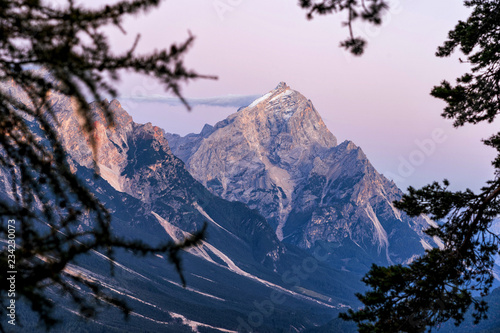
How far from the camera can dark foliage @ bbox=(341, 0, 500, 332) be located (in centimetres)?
2075

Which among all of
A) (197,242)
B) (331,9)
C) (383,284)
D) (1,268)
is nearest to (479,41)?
(383,284)

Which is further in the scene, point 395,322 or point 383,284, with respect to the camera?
point 383,284

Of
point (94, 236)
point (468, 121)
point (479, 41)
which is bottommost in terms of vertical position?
point (94, 236)

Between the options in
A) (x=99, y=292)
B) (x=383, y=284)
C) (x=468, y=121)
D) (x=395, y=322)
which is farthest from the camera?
(x=468, y=121)

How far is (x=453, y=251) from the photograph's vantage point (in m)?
20.9

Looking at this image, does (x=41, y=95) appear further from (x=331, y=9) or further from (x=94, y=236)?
(x=331, y=9)

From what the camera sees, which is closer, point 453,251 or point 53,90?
point 53,90

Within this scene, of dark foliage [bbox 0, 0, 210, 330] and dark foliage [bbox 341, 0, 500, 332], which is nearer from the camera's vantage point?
dark foliage [bbox 0, 0, 210, 330]

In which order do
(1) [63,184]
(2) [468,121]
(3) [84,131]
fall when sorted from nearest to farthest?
(3) [84,131]
(1) [63,184]
(2) [468,121]

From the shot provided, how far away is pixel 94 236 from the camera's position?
352 inches

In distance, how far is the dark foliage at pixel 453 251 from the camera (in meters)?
20.8

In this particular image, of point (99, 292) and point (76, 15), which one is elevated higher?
point (76, 15)

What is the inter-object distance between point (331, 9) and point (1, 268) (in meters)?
10.2

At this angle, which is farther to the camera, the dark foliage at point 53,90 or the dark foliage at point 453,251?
the dark foliage at point 453,251
